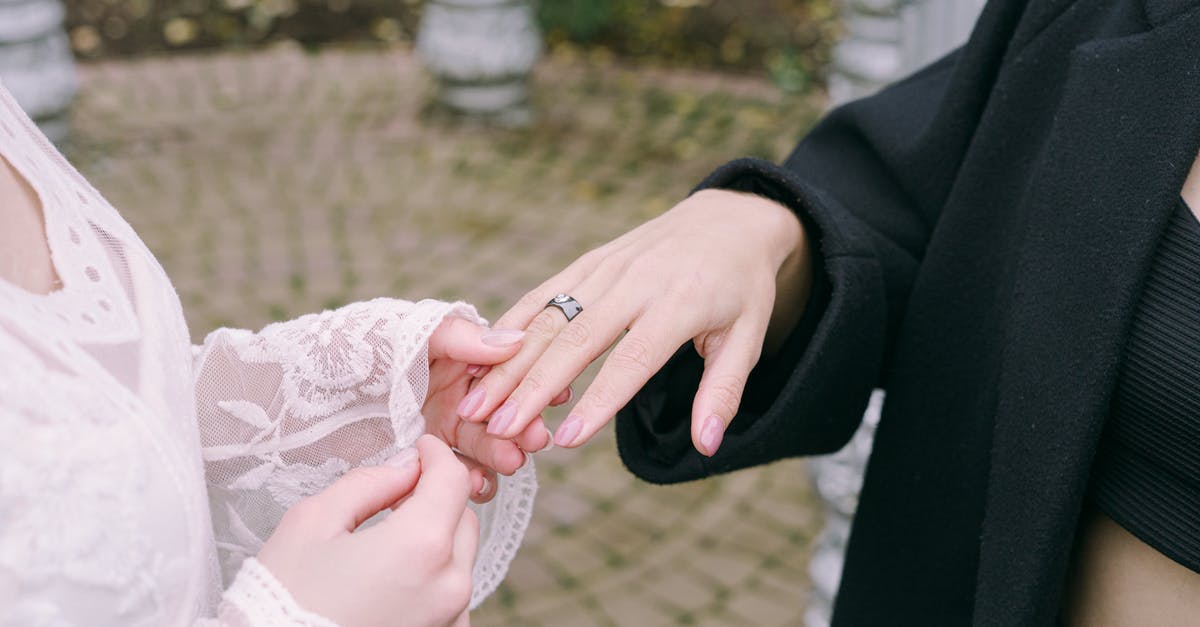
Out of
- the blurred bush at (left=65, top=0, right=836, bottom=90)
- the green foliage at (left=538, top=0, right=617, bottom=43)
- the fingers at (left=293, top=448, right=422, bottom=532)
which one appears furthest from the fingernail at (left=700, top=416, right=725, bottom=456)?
the blurred bush at (left=65, top=0, right=836, bottom=90)

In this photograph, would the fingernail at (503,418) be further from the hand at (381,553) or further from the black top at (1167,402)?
the black top at (1167,402)

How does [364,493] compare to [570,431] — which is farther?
[570,431]

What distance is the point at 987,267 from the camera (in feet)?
4.75

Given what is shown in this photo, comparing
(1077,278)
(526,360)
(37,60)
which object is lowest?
(37,60)

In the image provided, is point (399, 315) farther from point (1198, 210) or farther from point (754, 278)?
point (1198, 210)

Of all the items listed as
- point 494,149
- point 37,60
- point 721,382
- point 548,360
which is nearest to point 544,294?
point 548,360

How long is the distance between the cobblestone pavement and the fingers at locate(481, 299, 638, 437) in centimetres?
230

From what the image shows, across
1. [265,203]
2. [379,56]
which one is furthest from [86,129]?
[379,56]

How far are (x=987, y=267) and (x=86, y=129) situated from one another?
6523 mm

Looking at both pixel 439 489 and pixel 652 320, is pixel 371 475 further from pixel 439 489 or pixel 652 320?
pixel 652 320

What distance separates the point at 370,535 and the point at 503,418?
249 millimetres

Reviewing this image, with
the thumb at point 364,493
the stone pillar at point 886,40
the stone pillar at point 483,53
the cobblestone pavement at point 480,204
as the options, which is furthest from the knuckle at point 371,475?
the stone pillar at point 483,53

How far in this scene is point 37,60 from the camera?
6.07 metres

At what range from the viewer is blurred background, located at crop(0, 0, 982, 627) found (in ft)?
11.8
